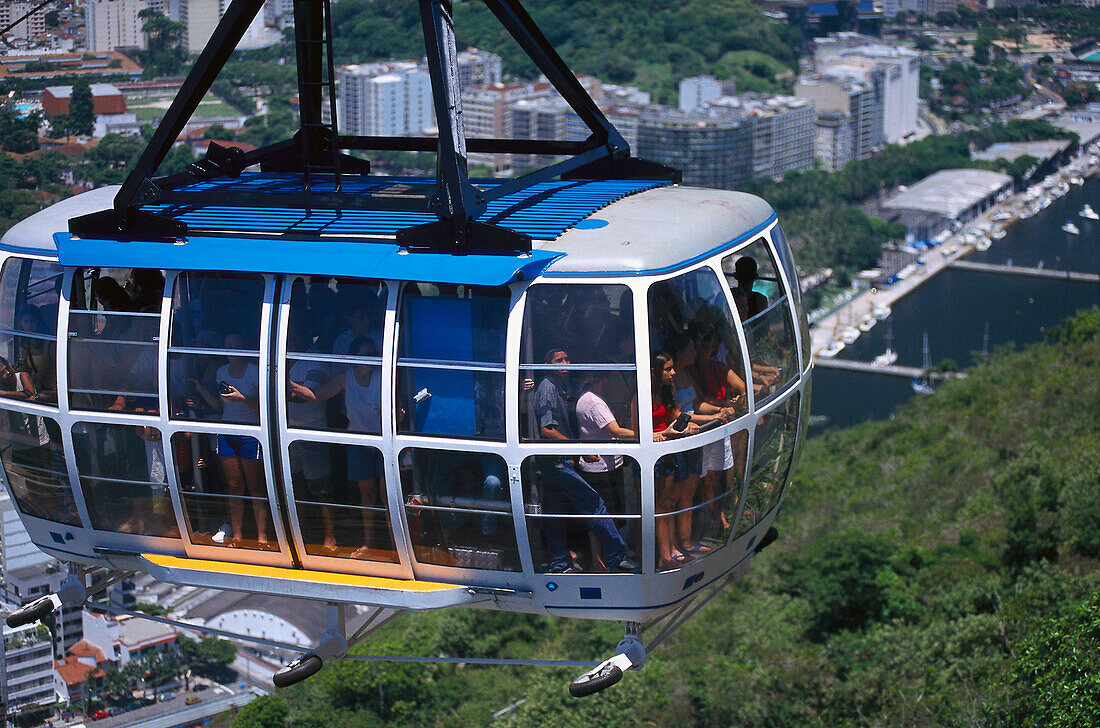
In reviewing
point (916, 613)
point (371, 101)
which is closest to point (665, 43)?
point (371, 101)

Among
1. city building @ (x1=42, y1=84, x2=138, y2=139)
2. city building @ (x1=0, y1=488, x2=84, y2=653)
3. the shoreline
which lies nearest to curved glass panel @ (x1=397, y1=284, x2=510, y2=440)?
city building @ (x1=42, y1=84, x2=138, y2=139)

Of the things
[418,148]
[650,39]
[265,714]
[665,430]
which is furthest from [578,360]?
[650,39]

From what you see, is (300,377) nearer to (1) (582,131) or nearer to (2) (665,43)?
(1) (582,131)

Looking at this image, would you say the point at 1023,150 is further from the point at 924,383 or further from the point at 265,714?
the point at 265,714

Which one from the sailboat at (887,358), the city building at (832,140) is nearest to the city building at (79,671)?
the sailboat at (887,358)

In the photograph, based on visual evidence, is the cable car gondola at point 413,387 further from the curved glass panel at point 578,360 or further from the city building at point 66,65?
the city building at point 66,65

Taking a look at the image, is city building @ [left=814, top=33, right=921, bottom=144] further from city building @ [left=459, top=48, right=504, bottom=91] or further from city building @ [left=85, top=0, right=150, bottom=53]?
city building @ [left=85, top=0, right=150, bottom=53]
